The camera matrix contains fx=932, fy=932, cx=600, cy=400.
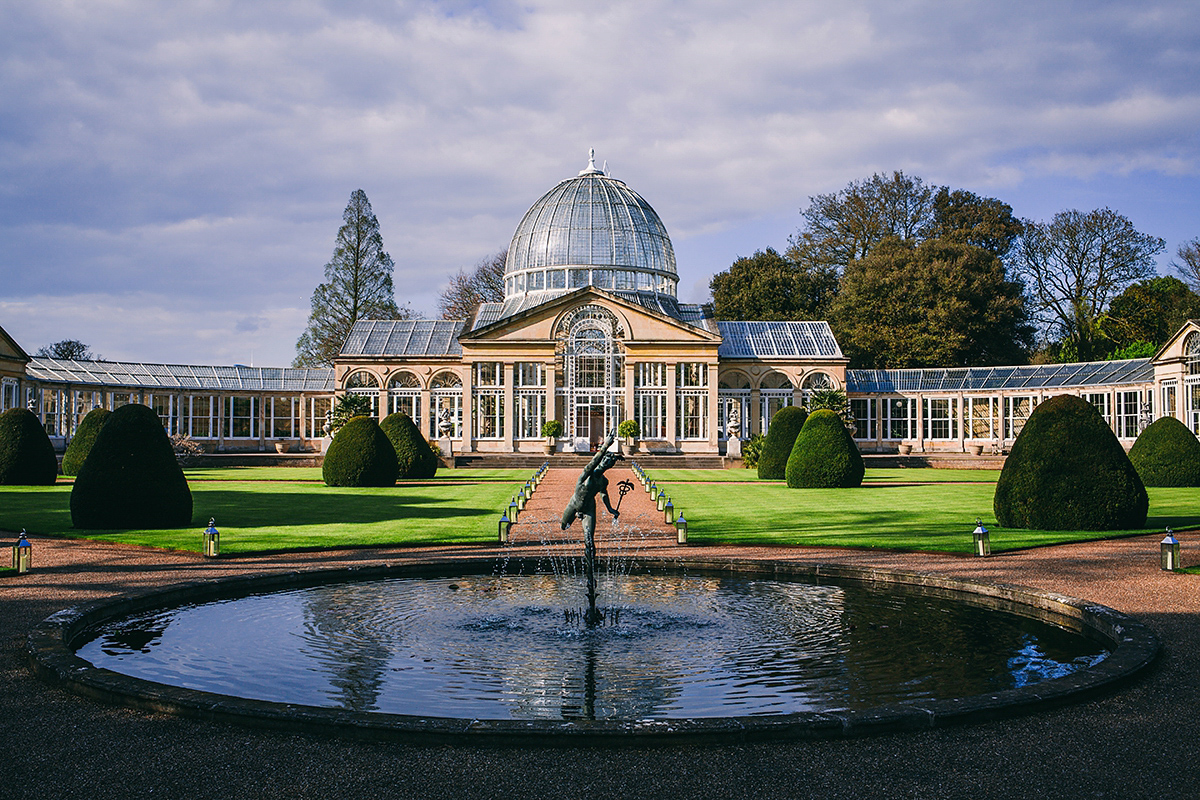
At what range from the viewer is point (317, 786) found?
210 inches

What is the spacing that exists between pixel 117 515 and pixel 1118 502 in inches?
747

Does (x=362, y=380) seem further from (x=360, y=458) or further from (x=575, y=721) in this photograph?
(x=575, y=721)

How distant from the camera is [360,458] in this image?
95.8 ft

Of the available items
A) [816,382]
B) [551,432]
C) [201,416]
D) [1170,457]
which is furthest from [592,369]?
[1170,457]

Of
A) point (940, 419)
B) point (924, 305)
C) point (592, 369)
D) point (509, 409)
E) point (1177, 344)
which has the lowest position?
point (940, 419)

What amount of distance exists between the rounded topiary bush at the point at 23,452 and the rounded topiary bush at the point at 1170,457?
3503 cm

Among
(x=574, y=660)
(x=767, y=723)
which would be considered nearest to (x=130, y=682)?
(x=574, y=660)

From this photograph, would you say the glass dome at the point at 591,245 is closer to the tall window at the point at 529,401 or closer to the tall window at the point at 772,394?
the tall window at the point at 529,401

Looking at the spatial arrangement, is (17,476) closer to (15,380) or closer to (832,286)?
(15,380)

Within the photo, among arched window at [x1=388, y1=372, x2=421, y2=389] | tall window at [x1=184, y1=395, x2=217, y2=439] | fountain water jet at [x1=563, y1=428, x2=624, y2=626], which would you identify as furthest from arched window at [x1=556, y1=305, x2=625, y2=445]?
fountain water jet at [x1=563, y1=428, x2=624, y2=626]

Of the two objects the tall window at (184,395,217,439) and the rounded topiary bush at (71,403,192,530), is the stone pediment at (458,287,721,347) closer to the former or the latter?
the tall window at (184,395,217,439)

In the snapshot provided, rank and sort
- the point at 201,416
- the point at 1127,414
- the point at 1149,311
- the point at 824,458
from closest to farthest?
1. the point at 824,458
2. the point at 1127,414
3. the point at 201,416
4. the point at 1149,311

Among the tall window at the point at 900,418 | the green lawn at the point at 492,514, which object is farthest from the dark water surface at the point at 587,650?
the tall window at the point at 900,418

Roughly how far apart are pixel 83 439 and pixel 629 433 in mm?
24135
